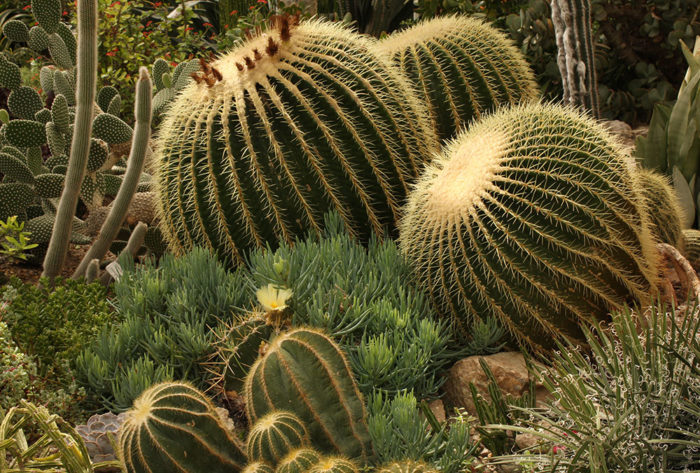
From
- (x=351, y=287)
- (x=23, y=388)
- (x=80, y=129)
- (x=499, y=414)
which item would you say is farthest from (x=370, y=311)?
Result: (x=80, y=129)

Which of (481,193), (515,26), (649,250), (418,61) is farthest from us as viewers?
(515,26)

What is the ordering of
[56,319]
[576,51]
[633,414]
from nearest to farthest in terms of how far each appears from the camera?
[633,414]
[56,319]
[576,51]

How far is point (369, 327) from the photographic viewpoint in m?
2.14

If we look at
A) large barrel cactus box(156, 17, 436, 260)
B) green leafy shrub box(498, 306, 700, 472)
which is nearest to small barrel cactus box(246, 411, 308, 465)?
green leafy shrub box(498, 306, 700, 472)

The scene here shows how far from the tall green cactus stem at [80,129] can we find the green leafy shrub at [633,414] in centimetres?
202

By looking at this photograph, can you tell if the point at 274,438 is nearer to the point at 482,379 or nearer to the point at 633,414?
the point at 633,414

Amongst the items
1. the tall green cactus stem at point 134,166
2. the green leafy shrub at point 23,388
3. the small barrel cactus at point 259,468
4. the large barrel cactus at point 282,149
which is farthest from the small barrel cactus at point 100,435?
the tall green cactus stem at point 134,166

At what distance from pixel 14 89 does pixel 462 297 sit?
7.88 ft

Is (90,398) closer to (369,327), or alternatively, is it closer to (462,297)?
(369,327)

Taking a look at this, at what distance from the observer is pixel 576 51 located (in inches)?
145

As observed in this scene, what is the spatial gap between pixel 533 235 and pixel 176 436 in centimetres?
119

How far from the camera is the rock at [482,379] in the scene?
208cm

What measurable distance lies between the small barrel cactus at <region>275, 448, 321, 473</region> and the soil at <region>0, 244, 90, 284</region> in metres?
2.17

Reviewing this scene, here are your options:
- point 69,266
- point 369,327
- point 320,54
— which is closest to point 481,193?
point 369,327
